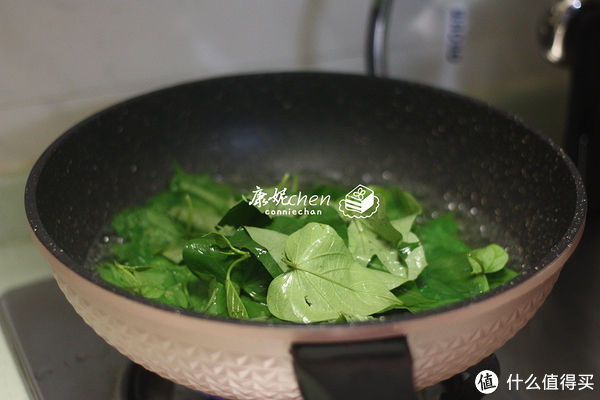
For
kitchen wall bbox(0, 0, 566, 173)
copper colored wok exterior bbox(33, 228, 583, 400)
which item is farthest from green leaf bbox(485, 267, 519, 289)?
kitchen wall bbox(0, 0, 566, 173)

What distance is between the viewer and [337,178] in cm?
84

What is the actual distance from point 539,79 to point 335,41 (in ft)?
1.28

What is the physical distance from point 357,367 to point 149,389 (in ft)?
0.96

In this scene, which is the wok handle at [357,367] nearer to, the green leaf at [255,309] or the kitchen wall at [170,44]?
the green leaf at [255,309]

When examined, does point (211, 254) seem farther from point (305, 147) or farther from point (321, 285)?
point (305, 147)

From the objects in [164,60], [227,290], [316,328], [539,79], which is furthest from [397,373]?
[539,79]

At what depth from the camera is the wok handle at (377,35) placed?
0.83 meters

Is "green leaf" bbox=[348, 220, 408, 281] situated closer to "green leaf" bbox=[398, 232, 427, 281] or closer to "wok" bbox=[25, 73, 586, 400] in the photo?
"green leaf" bbox=[398, 232, 427, 281]

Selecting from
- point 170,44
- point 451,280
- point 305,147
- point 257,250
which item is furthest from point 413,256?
point 170,44

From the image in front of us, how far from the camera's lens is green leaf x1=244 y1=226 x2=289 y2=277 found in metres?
0.56

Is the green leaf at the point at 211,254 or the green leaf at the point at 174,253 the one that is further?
the green leaf at the point at 174,253

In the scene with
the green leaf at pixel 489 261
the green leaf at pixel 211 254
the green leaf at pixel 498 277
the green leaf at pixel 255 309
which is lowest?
the green leaf at pixel 255 309

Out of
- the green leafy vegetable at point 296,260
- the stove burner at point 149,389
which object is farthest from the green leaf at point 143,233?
the stove burner at point 149,389

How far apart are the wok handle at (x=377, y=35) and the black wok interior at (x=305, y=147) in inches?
2.6
